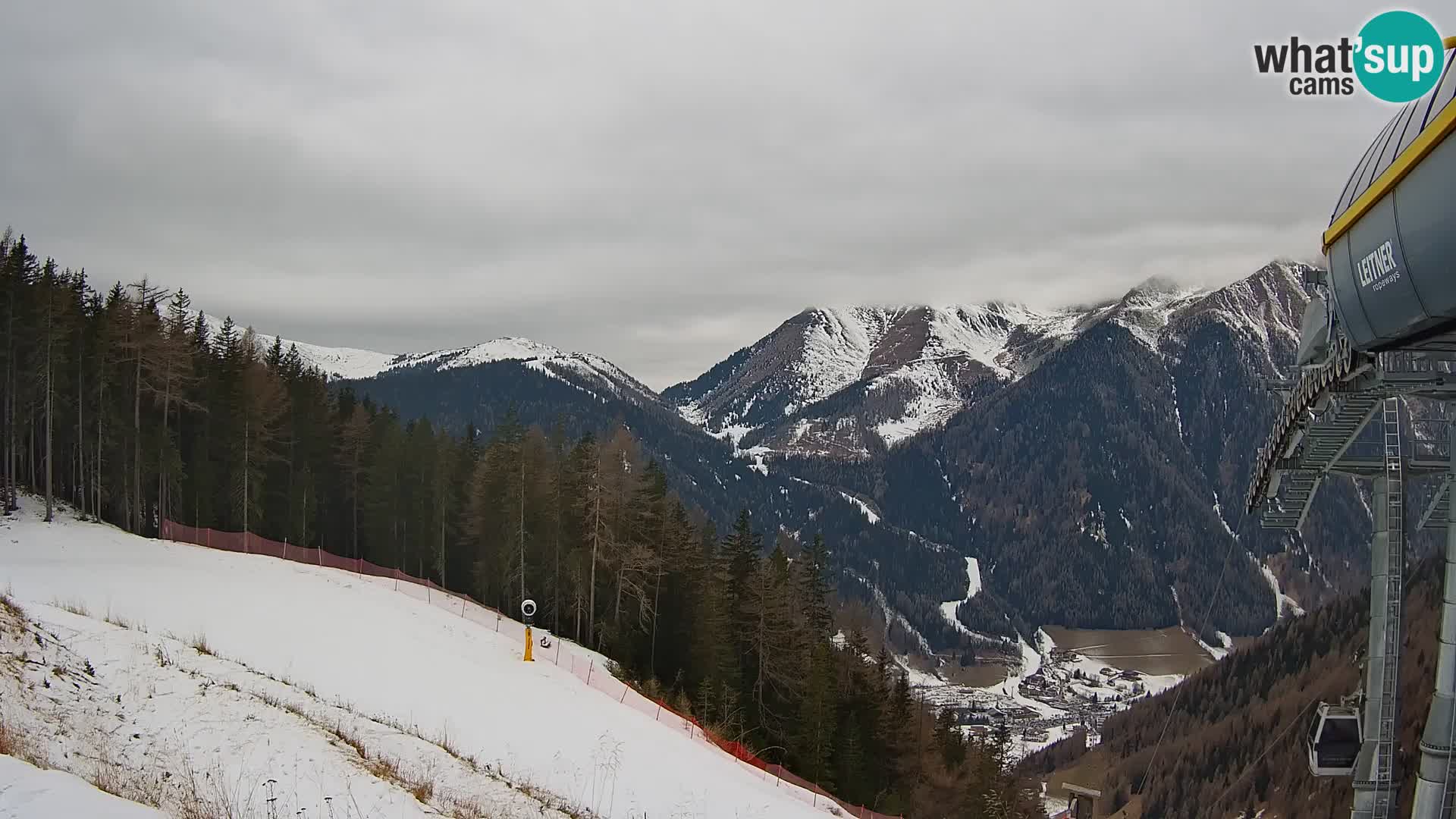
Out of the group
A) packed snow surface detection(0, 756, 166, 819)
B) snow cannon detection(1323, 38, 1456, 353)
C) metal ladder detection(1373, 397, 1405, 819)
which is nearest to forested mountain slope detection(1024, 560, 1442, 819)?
metal ladder detection(1373, 397, 1405, 819)

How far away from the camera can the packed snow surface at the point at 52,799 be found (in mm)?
7242

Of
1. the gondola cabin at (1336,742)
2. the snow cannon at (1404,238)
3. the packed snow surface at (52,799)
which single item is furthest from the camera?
the gondola cabin at (1336,742)

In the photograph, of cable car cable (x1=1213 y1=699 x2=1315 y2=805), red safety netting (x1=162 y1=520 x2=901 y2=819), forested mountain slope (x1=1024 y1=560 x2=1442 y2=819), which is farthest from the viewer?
cable car cable (x1=1213 y1=699 x2=1315 y2=805)

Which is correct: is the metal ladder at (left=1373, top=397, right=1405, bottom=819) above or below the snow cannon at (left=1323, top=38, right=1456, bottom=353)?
below

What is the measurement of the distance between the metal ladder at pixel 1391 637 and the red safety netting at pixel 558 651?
1181cm

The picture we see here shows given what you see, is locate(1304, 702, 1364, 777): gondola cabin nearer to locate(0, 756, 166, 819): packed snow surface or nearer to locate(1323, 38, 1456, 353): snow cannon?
locate(1323, 38, 1456, 353): snow cannon

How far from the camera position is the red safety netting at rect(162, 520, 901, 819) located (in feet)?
84.9

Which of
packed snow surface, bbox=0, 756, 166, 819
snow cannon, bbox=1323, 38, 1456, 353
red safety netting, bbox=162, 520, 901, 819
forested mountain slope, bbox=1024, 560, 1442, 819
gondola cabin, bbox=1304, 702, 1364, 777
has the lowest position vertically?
forested mountain slope, bbox=1024, 560, 1442, 819

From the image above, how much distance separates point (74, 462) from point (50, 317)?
8.69 m

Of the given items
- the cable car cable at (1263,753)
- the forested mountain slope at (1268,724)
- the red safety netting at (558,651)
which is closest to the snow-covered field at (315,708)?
the red safety netting at (558,651)

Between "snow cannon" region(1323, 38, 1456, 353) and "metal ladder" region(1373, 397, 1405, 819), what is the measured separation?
8979 mm

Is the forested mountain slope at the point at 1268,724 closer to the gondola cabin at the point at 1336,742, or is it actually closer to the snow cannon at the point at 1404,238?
the gondola cabin at the point at 1336,742

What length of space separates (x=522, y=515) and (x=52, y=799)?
34.9 m

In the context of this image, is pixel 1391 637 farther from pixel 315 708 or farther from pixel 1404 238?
pixel 315 708
